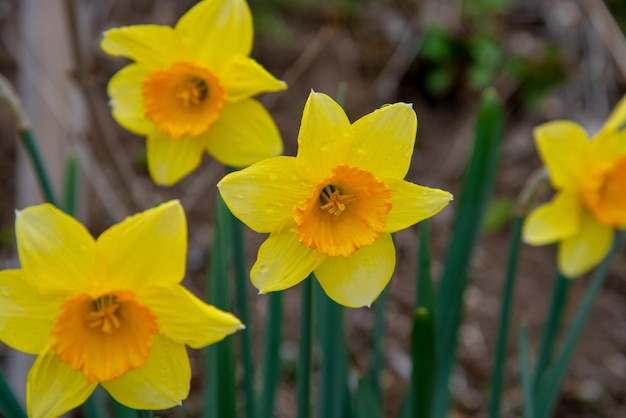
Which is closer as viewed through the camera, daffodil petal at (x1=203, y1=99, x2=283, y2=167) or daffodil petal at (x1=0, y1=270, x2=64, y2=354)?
daffodil petal at (x1=0, y1=270, x2=64, y2=354)

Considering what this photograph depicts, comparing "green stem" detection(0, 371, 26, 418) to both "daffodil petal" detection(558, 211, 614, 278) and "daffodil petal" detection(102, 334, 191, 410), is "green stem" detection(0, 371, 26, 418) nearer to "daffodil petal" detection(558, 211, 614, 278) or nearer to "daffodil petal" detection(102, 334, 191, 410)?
"daffodil petal" detection(102, 334, 191, 410)

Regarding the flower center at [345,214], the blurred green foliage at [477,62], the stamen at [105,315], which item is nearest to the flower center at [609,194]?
the flower center at [345,214]

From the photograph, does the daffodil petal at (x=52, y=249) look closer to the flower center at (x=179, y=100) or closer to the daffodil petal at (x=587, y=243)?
the flower center at (x=179, y=100)

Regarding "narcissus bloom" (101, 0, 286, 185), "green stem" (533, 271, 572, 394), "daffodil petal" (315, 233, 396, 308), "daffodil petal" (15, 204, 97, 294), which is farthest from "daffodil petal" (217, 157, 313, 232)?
"green stem" (533, 271, 572, 394)

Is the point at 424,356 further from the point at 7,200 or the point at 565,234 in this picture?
the point at 7,200

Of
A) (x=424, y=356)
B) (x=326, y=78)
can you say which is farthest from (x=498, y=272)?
(x=424, y=356)
